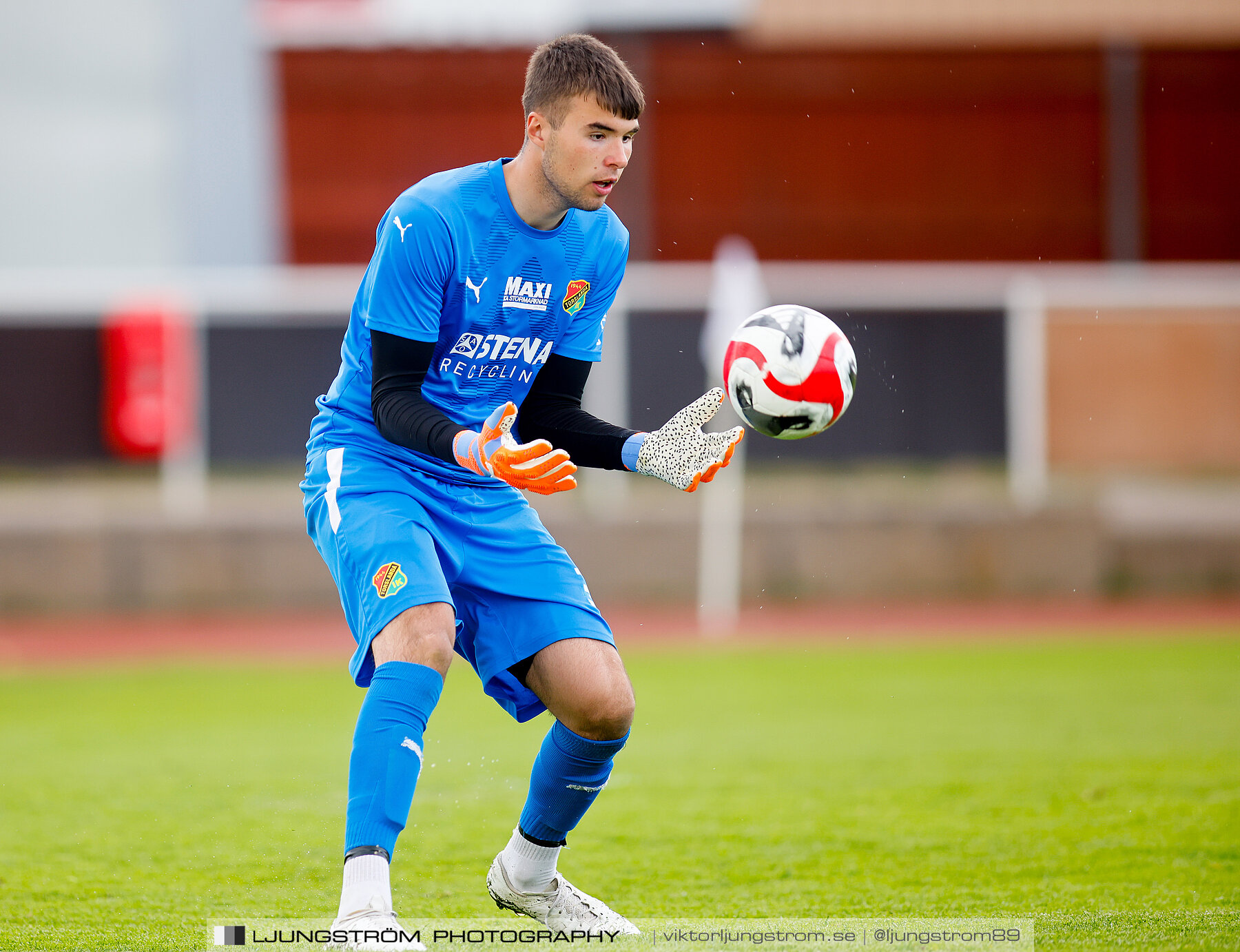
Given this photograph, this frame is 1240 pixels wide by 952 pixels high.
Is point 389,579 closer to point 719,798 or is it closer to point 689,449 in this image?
point 689,449

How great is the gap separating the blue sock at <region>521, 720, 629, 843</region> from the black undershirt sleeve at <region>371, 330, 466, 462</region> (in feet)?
2.88

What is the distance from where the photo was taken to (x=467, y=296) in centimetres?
382

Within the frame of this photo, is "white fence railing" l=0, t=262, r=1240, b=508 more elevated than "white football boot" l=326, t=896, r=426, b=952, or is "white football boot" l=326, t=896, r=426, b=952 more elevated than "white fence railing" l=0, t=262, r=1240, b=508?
"white fence railing" l=0, t=262, r=1240, b=508

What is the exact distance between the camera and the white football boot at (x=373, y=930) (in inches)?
130

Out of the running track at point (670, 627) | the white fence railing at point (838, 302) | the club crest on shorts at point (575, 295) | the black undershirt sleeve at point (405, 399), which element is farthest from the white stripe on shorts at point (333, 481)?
the white fence railing at point (838, 302)

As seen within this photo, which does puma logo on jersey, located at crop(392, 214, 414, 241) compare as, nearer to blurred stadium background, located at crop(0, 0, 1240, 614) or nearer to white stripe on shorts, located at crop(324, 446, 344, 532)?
white stripe on shorts, located at crop(324, 446, 344, 532)

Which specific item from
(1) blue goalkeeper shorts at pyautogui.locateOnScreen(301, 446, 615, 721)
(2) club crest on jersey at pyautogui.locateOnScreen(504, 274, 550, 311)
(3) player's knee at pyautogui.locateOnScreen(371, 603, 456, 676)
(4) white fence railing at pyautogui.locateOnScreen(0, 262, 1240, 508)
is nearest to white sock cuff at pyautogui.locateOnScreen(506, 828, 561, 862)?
(1) blue goalkeeper shorts at pyautogui.locateOnScreen(301, 446, 615, 721)

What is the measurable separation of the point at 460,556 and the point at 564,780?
663mm

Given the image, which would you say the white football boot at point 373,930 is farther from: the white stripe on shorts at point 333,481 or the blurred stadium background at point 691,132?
the blurred stadium background at point 691,132

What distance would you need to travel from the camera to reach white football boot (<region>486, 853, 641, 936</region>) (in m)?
3.85

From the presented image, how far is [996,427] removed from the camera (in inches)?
509

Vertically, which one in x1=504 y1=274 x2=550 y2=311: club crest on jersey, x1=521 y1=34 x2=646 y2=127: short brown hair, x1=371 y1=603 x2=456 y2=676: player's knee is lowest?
x1=371 y1=603 x2=456 y2=676: player's knee

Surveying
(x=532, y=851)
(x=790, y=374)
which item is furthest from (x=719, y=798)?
(x=790, y=374)

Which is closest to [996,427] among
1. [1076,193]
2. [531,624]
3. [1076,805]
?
[1076,193]
